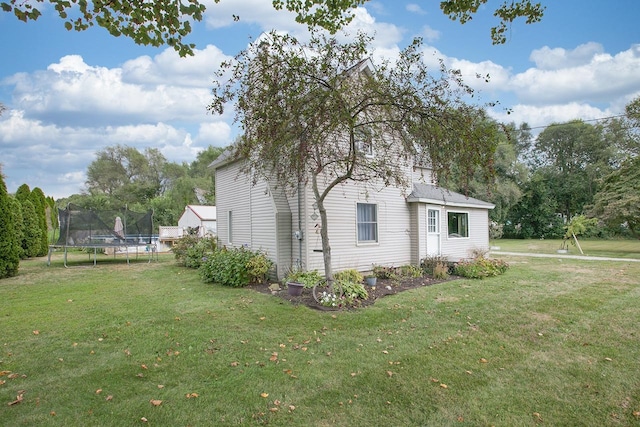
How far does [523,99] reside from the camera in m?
20.3

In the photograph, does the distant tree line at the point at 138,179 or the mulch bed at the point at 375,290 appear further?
A: the distant tree line at the point at 138,179

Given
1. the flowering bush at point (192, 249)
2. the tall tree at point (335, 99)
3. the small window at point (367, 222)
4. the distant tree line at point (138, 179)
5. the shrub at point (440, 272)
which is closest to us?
the tall tree at point (335, 99)

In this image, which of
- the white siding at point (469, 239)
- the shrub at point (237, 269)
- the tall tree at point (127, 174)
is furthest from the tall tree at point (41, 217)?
the tall tree at point (127, 174)

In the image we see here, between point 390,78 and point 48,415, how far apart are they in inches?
265

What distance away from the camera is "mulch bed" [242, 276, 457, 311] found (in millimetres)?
7512

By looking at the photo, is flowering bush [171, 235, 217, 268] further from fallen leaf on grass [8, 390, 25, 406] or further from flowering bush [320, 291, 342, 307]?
fallen leaf on grass [8, 390, 25, 406]

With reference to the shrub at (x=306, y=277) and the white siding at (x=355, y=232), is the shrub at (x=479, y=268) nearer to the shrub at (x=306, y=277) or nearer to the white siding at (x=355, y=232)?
the white siding at (x=355, y=232)

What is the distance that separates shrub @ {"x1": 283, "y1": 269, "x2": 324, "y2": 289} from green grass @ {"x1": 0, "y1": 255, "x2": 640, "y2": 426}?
0.90m

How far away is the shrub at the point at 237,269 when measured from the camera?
935 centimetres

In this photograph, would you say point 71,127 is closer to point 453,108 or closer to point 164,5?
point 164,5

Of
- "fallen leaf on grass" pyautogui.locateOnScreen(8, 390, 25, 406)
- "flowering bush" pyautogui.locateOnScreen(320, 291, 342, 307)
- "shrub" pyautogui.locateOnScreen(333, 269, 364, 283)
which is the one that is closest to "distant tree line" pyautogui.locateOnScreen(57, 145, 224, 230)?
"shrub" pyautogui.locateOnScreen(333, 269, 364, 283)

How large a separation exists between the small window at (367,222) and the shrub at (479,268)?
9.94 feet

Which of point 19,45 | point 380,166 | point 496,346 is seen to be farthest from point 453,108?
point 19,45

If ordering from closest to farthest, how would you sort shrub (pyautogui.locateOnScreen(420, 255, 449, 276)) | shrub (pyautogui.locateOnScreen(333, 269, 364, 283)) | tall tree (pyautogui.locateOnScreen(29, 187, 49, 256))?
shrub (pyautogui.locateOnScreen(333, 269, 364, 283)), shrub (pyautogui.locateOnScreen(420, 255, 449, 276)), tall tree (pyautogui.locateOnScreen(29, 187, 49, 256))
